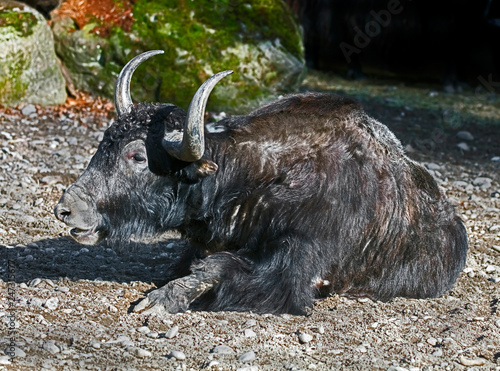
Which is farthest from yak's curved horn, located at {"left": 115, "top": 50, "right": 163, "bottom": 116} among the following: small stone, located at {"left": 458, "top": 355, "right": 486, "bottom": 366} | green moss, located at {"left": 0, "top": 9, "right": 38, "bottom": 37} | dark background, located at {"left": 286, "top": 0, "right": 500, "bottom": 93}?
dark background, located at {"left": 286, "top": 0, "right": 500, "bottom": 93}

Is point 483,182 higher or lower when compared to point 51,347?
lower

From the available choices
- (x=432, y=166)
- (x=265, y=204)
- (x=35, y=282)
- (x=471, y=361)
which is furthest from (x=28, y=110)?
(x=471, y=361)

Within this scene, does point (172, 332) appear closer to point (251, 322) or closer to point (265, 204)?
point (251, 322)

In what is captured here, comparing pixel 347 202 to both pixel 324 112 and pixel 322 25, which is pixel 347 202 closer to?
pixel 324 112

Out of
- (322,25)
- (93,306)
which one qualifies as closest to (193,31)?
(322,25)

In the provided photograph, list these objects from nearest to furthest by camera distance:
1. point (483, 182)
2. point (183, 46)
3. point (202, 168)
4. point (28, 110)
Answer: point (202, 168) → point (483, 182) → point (28, 110) → point (183, 46)

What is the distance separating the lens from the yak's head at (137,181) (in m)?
5.30

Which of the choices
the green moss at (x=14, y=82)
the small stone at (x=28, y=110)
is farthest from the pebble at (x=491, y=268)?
the green moss at (x=14, y=82)

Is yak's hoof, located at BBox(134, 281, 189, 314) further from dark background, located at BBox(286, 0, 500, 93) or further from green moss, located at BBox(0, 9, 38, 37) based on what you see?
dark background, located at BBox(286, 0, 500, 93)

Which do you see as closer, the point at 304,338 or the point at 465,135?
the point at 304,338

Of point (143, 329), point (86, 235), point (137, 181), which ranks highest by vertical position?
point (137, 181)

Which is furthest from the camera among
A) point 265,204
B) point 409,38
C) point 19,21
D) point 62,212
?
point 409,38

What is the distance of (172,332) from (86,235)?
99 centimetres

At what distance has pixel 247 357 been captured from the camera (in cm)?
457
